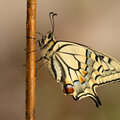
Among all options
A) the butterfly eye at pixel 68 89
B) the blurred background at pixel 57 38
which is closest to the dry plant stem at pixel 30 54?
the butterfly eye at pixel 68 89

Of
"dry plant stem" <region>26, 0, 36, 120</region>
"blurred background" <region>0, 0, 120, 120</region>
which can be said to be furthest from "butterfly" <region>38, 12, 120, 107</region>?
"blurred background" <region>0, 0, 120, 120</region>

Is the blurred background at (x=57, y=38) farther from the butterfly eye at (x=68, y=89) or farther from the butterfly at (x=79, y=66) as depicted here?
the butterfly eye at (x=68, y=89)

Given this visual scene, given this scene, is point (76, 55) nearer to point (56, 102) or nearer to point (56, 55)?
point (56, 55)

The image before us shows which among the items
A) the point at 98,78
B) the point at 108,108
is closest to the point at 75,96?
the point at 98,78

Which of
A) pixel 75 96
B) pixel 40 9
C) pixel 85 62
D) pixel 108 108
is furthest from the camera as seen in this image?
pixel 40 9

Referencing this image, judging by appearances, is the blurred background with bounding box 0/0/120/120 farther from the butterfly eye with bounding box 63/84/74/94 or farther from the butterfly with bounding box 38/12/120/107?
the butterfly eye with bounding box 63/84/74/94

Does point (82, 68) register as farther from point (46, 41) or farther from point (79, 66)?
point (46, 41)

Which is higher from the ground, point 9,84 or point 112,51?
point 112,51
